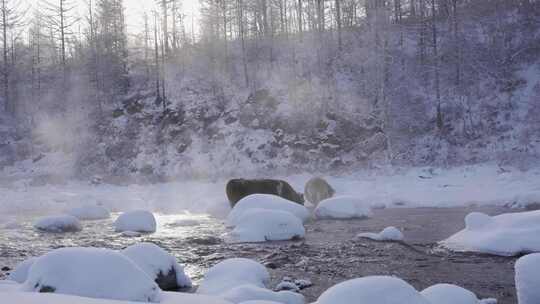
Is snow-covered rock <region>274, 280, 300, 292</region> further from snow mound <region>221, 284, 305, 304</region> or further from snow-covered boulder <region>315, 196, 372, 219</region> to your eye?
snow-covered boulder <region>315, 196, 372, 219</region>

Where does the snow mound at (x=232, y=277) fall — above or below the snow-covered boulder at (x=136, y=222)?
below

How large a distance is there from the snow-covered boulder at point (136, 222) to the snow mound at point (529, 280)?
401 inches

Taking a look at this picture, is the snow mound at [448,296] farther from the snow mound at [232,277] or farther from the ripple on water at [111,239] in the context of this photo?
the ripple on water at [111,239]

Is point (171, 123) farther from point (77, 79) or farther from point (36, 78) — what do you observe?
point (36, 78)

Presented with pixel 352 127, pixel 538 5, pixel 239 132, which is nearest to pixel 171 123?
pixel 239 132

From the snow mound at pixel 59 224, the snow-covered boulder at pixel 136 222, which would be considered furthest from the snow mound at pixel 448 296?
the snow mound at pixel 59 224

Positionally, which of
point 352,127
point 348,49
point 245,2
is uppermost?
point 245,2

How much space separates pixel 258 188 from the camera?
1875 cm

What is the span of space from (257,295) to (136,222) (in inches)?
327

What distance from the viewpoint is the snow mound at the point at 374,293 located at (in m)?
5.25

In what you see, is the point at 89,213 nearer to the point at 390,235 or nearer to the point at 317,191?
the point at 317,191

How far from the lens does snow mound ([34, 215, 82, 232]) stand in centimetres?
1405

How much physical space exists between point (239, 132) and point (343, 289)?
27525mm

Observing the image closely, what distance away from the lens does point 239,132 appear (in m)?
32.7
